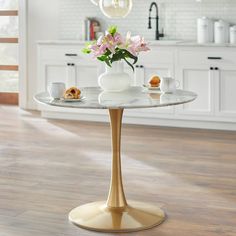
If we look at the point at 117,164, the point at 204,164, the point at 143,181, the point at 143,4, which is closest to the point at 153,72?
the point at 143,4

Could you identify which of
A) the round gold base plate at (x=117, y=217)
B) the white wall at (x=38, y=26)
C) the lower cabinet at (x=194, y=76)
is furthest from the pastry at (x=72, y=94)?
the white wall at (x=38, y=26)

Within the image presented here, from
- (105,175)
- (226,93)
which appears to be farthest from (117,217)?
(226,93)

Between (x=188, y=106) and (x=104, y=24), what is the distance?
1.63m

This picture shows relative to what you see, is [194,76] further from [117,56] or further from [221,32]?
[117,56]

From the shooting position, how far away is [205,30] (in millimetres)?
6332

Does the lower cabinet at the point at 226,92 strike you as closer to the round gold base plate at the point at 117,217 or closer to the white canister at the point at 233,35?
the white canister at the point at 233,35

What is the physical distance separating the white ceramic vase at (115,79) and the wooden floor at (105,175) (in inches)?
29.6

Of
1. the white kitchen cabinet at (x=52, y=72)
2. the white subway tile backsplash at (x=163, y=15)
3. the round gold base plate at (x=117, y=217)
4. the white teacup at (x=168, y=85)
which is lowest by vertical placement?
the round gold base plate at (x=117, y=217)

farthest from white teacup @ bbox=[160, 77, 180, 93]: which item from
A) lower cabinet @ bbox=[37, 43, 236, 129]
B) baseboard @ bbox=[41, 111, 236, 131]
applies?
baseboard @ bbox=[41, 111, 236, 131]

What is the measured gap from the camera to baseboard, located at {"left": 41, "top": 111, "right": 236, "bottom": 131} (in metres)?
6.09

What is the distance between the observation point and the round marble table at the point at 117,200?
305 centimetres

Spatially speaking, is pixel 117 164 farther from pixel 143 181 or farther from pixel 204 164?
pixel 204 164

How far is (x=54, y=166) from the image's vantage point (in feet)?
15.0

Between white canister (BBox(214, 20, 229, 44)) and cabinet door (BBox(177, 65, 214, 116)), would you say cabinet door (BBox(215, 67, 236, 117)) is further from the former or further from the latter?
white canister (BBox(214, 20, 229, 44))
